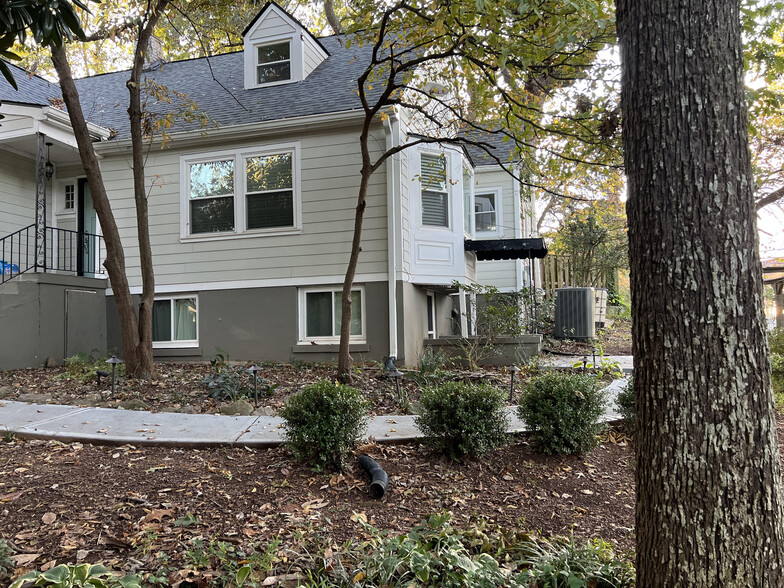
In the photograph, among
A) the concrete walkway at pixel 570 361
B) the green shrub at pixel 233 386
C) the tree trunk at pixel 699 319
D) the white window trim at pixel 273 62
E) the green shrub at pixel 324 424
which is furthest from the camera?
the white window trim at pixel 273 62

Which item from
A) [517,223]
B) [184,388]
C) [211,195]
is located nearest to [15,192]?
[211,195]

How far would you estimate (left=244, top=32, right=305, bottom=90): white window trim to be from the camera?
1043cm

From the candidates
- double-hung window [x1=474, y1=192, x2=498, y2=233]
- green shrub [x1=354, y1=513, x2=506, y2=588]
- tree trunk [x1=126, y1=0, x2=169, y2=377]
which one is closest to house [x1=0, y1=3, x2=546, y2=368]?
tree trunk [x1=126, y1=0, x2=169, y2=377]

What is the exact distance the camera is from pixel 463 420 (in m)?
4.10

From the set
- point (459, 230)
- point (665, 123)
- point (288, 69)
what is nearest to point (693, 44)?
point (665, 123)

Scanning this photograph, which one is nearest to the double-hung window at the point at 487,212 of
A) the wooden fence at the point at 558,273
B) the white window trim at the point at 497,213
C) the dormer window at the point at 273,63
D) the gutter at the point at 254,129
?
the white window trim at the point at 497,213

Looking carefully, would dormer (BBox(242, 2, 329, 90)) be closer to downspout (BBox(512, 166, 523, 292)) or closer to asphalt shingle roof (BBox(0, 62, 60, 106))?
asphalt shingle roof (BBox(0, 62, 60, 106))

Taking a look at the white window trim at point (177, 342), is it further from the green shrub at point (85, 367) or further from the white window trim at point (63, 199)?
the white window trim at point (63, 199)

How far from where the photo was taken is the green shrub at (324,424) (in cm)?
393

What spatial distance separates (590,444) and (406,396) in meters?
2.46

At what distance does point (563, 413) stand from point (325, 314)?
18.0ft

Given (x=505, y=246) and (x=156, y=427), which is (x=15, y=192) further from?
(x=505, y=246)

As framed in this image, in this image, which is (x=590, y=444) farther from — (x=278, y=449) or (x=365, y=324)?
(x=365, y=324)

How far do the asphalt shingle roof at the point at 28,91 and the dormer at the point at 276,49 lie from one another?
403 cm
